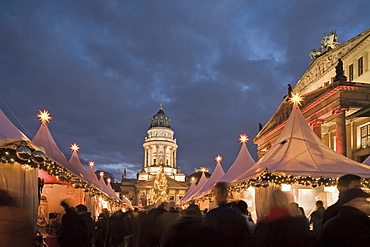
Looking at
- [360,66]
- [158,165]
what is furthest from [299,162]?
[158,165]

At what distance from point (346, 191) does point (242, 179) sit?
8.22 meters

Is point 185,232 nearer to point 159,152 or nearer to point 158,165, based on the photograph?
point 158,165

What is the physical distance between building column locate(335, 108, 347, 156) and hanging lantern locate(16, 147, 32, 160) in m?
18.5

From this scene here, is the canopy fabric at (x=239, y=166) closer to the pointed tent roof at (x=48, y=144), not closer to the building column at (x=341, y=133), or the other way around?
the building column at (x=341, y=133)

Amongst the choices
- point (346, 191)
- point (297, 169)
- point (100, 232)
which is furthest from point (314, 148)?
point (346, 191)

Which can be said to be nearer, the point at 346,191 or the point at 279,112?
the point at 346,191

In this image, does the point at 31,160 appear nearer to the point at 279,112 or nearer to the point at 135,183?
the point at 279,112

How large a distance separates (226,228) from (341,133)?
19.8m

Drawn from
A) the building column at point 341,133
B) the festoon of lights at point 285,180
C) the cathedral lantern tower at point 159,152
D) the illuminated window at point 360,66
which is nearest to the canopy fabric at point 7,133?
the festoon of lights at point 285,180

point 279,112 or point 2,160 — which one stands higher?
point 279,112

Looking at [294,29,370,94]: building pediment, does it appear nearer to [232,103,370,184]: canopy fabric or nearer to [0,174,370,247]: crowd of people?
[232,103,370,184]: canopy fabric

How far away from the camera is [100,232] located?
11.2 meters

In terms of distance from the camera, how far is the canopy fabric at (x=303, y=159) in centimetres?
1068

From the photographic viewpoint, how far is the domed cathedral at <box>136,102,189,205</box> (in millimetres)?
101875
